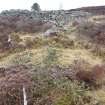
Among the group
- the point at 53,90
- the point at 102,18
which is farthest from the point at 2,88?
the point at 102,18

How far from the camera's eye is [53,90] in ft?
43.6

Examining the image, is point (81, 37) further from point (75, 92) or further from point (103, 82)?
point (75, 92)

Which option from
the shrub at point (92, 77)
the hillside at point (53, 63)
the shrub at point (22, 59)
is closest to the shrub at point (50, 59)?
the hillside at point (53, 63)

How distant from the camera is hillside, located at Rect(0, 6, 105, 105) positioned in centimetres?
1312

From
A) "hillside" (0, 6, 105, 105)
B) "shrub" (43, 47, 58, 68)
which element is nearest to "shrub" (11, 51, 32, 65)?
"hillside" (0, 6, 105, 105)

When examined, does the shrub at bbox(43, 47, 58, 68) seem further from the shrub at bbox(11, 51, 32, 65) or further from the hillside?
the shrub at bbox(11, 51, 32, 65)

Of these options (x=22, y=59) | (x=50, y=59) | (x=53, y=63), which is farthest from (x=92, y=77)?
(x=22, y=59)

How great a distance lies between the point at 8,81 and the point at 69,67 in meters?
2.99

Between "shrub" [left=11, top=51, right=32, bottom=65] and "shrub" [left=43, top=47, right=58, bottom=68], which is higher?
"shrub" [left=43, top=47, right=58, bottom=68]

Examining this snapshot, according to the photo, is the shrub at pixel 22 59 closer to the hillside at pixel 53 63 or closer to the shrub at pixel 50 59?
the hillside at pixel 53 63

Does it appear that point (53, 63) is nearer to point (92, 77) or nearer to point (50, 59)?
point (50, 59)

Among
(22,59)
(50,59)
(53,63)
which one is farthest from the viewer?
(22,59)

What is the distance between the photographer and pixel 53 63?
52.2 feet

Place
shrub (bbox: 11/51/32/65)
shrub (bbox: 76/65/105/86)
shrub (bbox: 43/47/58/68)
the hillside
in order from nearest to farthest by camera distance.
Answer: the hillside → shrub (bbox: 76/65/105/86) → shrub (bbox: 43/47/58/68) → shrub (bbox: 11/51/32/65)
